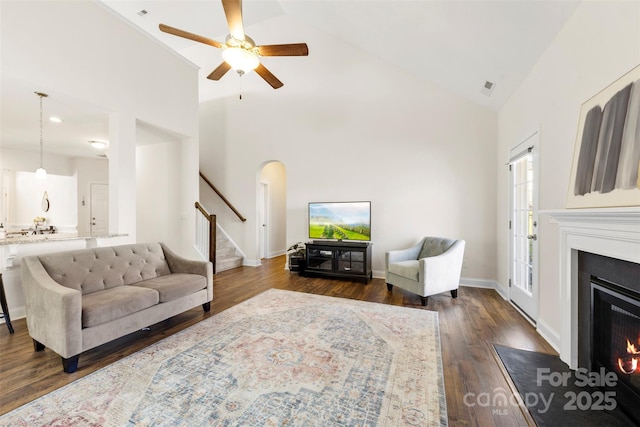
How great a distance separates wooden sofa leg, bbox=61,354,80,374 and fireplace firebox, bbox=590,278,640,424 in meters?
3.56

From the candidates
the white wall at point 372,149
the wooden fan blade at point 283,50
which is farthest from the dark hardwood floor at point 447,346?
the wooden fan blade at point 283,50

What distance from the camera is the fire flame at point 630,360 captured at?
142cm

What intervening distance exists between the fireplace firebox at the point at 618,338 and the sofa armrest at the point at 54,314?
3.54 m

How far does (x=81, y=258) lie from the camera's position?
8.39ft

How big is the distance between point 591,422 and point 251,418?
1890 mm

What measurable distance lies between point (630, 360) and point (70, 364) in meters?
3.62

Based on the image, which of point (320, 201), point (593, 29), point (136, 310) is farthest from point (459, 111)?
point (136, 310)

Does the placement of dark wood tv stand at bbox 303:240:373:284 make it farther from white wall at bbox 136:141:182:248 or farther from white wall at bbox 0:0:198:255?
white wall at bbox 136:141:182:248

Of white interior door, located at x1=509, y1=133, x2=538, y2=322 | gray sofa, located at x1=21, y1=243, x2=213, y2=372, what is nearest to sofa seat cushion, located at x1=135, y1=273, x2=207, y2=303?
gray sofa, located at x1=21, y1=243, x2=213, y2=372

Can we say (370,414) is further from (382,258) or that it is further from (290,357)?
(382,258)

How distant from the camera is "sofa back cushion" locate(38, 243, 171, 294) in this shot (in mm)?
2387

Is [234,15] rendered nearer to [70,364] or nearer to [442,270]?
[70,364]

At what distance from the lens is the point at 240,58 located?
242 cm

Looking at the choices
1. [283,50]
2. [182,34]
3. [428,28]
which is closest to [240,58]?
[283,50]
